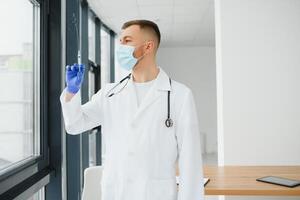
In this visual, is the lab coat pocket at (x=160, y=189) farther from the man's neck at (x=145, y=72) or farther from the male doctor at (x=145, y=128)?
the man's neck at (x=145, y=72)

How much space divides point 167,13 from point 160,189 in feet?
12.8

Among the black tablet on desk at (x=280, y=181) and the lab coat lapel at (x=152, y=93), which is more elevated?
the lab coat lapel at (x=152, y=93)

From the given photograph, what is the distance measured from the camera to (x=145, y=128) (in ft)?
4.59

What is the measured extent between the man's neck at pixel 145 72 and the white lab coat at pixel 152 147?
0.21 feet

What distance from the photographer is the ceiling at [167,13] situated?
438 cm

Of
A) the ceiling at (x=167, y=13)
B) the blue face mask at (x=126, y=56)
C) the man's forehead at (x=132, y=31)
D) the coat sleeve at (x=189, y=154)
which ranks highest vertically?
the ceiling at (x=167, y=13)

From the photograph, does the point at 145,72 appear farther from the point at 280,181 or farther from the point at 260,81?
the point at 260,81

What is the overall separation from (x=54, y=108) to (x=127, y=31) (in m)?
1.41

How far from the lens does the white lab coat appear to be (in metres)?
1.38

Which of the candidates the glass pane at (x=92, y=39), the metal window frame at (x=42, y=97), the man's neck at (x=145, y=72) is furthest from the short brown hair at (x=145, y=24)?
the glass pane at (x=92, y=39)

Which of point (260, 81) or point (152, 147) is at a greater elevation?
point (260, 81)

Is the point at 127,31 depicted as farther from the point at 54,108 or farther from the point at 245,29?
the point at 245,29

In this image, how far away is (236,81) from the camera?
297 centimetres

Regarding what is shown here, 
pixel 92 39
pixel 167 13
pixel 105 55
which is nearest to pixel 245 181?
pixel 167 13
